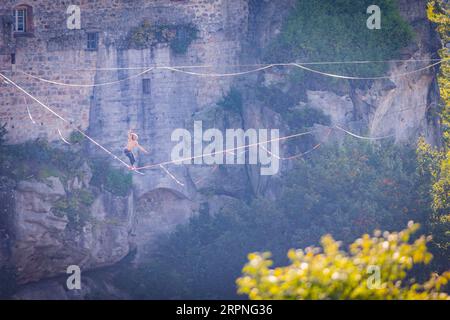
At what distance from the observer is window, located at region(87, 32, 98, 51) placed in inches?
1485

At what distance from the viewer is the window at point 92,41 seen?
3772 cm

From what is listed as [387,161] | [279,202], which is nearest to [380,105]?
[387,161]

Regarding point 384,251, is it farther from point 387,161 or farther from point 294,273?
point 387,161

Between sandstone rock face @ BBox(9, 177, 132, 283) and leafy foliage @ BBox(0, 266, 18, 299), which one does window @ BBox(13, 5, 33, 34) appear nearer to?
sandstone rock face @ BBox(9, 177, 132, 283)

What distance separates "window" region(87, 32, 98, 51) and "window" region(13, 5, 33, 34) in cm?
171

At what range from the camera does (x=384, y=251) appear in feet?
74.0

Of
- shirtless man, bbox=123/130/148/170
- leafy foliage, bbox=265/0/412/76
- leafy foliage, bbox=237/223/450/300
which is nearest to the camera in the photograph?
leafy foliage, bbox=237/223/450/300

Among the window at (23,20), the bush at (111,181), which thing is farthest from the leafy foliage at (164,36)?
the bush at (111,181)

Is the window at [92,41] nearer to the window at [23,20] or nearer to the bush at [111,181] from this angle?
the window at [23,20]

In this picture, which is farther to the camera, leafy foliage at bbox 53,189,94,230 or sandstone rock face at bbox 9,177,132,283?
leafy foliage at bbox 53,189,94,230

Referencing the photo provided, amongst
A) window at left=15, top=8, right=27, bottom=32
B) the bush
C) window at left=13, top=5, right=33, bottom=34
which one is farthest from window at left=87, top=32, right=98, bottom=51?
the bush

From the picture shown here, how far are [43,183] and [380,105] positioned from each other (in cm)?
1025

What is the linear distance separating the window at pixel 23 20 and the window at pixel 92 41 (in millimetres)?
1713
